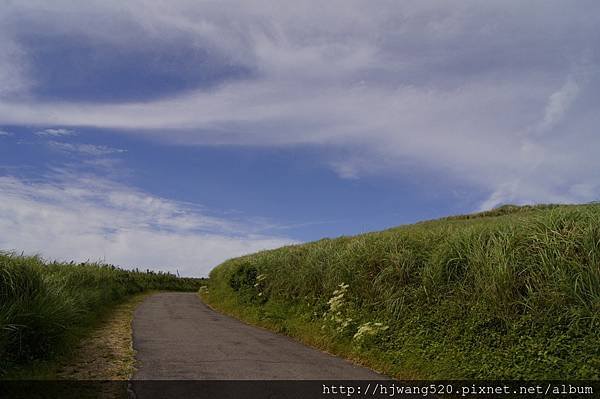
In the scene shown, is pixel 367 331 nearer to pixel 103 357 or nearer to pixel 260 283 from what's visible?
pixel 103 357

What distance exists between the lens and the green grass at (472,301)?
6.57m

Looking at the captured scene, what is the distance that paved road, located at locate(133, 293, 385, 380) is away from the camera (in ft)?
24.6

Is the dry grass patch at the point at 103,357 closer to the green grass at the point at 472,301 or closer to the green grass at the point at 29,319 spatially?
the green grass at the point at 29,319

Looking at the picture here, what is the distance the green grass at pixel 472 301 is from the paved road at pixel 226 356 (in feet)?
2.54

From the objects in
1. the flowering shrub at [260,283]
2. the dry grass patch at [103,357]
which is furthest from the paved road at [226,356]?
the flowering shrub at [260,283]

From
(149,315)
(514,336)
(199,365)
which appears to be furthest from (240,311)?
(514,336)

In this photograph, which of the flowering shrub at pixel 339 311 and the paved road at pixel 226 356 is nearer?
the paved road at pixel 226 356

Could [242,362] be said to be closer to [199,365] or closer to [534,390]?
[199,365]

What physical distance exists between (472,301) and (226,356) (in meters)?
5.03

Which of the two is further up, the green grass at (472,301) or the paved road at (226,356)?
the green grass at (472,301)

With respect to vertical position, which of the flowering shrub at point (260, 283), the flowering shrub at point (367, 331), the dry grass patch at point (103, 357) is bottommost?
the dry grass patch at point (103, 357)

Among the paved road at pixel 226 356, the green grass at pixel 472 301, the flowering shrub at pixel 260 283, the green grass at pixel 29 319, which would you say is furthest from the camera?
the flowering shrub at pixel 260 283

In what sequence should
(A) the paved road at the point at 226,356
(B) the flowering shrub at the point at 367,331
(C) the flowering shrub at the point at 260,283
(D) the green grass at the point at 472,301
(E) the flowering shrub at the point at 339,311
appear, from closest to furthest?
(D) the green grass at the point at 472,301, (A) the paved road at the point at 226,356, (B) the flowering shrub at the point at 367,331, (E) the flowering shrub at the point at 339,311, (C) the flowering shrub at the point at 260,283

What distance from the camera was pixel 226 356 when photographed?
29.0 ft
